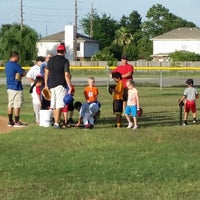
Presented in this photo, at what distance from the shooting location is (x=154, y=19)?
123312 millimetres

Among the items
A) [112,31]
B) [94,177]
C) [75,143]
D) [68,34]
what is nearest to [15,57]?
[75,143]

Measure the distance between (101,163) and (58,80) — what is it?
4666 mm

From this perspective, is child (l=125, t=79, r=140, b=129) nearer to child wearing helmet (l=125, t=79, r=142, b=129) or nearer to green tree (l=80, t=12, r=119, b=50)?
child wearing helmet (l=125, t=79, r=142, b=129)

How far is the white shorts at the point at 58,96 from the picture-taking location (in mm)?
14540

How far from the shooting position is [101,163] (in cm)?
1023

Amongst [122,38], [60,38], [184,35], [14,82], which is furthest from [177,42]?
[14,82]

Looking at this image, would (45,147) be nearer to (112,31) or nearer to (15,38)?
(15,38)

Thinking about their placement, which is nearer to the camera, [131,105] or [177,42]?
[131,105]

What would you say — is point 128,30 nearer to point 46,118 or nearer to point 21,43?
point 21,43

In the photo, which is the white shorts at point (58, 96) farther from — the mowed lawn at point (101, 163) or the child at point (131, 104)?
the child at point (131, 104)

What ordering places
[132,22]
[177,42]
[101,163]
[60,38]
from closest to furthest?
[101,163]
[177,42]
[60,38]
[132,22]

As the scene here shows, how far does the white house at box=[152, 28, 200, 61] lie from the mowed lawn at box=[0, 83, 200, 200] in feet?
285

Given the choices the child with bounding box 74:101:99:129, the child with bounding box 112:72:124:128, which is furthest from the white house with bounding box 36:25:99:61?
the child with bounding box 74:101:99:129

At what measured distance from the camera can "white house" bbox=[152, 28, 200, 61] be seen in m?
101
